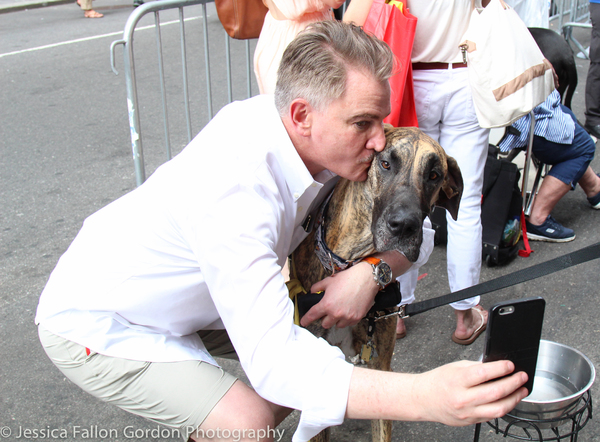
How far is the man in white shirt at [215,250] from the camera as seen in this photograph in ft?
5.29

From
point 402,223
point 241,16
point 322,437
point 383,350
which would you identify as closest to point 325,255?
point 402,223

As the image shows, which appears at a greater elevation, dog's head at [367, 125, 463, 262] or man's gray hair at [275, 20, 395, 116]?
man's gray hair at [275, 20, 395, 116]

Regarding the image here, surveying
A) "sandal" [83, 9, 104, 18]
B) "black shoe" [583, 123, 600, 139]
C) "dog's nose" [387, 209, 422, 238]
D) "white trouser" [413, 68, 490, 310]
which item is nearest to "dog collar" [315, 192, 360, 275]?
"dog's nose" [387, 209, 422, 238]

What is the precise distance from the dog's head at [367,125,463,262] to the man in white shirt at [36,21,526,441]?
2.9 inches

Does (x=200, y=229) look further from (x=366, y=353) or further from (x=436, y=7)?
(x=436, y=7)

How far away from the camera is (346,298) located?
200cm

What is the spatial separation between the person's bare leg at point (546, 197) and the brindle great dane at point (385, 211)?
7.59 ft

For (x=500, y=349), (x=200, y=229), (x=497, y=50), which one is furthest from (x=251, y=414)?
(x=497, y=50)

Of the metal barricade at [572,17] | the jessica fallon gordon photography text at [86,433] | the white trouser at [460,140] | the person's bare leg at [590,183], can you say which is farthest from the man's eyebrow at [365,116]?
the metal barricade at [572,17]

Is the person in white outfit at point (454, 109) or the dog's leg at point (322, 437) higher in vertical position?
the person in white outfit at point (454, 109)

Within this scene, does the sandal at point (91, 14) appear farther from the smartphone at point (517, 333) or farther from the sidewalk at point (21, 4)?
the smartphone at point (517, 333)

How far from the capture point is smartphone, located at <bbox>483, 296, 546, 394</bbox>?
151 cm

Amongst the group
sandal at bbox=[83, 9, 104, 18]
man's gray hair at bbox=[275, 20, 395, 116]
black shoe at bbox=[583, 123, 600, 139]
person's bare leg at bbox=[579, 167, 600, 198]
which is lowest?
black shoe at bbox=[583, 123, 600, 139]

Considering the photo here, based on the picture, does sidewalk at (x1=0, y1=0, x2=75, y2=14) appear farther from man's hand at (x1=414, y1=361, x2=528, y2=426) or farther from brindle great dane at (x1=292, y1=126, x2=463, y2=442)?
man's hand at (x1=414, y1=361, x2=528, y2=426)
